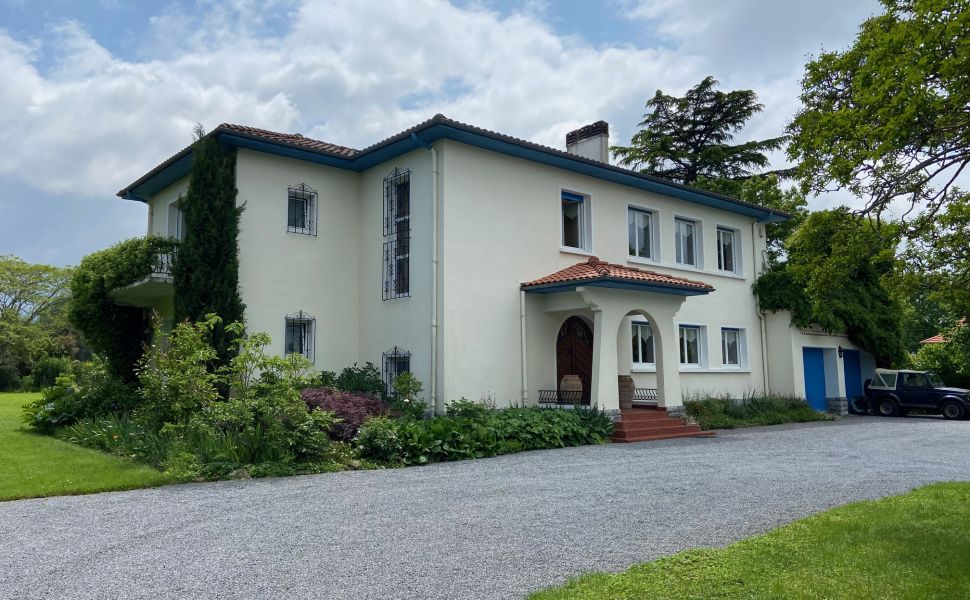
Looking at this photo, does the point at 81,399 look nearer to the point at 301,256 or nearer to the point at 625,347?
the point at 301,256

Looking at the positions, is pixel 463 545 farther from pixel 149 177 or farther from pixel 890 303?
pixel 890 303

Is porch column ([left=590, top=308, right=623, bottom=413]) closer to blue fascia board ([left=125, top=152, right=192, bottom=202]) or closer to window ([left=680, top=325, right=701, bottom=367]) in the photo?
window ([left=680, top=325, right=701, bottom=367])

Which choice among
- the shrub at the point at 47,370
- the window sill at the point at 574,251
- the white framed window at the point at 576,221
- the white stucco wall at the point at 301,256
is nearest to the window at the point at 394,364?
the white stucco wall at the point at 301,256

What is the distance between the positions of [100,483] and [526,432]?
686 centimetres

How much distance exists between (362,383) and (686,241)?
10501 mm

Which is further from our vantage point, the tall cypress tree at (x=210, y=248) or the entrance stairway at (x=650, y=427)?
the entrance stairway at (x=650, y=427)

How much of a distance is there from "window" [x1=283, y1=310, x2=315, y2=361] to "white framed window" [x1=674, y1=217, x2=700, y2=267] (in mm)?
10497

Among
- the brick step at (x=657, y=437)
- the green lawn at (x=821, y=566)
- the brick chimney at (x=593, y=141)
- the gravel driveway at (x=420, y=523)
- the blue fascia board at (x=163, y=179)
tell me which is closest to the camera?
the green lawn at (x=821, y=566)

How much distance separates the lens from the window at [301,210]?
613 inches

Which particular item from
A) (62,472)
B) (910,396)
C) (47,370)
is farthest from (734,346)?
(47,370)

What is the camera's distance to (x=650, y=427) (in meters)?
14.8

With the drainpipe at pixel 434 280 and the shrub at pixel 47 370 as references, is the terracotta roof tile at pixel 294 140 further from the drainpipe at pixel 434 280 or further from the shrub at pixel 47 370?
the shrub at pixel 47 370

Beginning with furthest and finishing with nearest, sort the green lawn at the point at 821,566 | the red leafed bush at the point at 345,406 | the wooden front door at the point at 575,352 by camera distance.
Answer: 1. the wooden front door at the point at 575,352
2. the red leafed bush at the point at 345,406
3. the green lawn at the point at 821,566

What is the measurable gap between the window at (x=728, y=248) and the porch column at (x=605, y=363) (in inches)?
311
